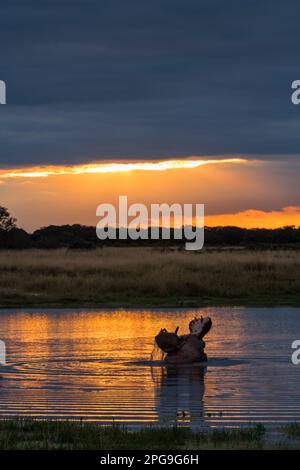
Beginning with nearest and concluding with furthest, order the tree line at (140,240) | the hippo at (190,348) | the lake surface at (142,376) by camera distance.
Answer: the lake surface at (142,376), the hippo at (190,348), the tree line at (140,240)

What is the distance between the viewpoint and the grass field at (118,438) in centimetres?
1087

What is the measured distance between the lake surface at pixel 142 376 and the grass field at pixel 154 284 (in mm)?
8544

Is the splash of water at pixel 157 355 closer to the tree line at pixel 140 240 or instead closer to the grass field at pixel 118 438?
the grass field at pixel 118 438

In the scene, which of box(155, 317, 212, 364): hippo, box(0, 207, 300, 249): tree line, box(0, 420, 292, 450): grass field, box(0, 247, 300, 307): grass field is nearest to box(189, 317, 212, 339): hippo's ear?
box(155, 317, 212, 364): hippo

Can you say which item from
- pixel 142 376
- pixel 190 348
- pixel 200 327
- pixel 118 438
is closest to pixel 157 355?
pixel 190 348

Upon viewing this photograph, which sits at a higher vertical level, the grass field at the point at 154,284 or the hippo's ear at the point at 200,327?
the grass field at the point at 154,284

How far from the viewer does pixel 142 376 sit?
17797 millimetres

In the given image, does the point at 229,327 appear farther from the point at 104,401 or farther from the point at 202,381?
the point at 104,401

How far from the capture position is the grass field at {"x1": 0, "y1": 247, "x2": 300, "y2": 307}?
37.4 m

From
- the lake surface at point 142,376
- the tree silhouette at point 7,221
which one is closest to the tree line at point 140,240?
the tree silhouette at point 7,221

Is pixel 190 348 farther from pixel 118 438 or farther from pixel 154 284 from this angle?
pixel 154 284
